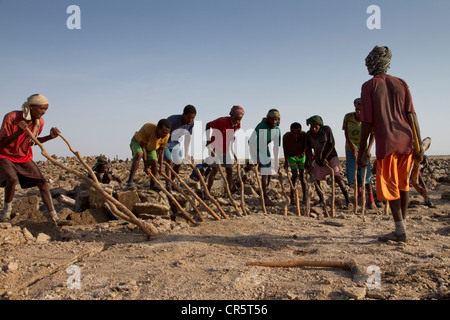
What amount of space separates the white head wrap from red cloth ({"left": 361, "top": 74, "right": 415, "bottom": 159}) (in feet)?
11.4

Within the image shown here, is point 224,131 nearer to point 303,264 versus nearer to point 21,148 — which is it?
point 21,148

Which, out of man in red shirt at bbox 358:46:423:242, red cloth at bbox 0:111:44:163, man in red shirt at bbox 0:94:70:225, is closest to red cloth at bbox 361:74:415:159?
man in red shirt at bbox 358:46:423:242

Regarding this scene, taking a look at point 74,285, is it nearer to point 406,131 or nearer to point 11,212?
point 11,212

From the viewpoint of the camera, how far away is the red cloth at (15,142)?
4008 mm

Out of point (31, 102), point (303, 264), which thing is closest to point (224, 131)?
point (31, 102)

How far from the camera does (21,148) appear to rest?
423 cm

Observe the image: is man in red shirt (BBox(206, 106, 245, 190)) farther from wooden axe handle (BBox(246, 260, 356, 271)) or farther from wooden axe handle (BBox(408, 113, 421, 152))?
wooden axe handle (BBox(246, 260, 356, 271))

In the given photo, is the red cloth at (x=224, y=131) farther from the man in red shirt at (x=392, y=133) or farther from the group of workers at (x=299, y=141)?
the man in red shirt at (x=392, y=133)

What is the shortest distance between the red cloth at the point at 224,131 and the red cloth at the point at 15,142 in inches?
113

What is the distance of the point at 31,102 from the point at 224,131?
3.11 m

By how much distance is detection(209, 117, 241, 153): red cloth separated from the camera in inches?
243

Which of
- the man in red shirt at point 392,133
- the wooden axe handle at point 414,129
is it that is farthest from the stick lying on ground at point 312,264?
the wooden axe handle at point 414,129
